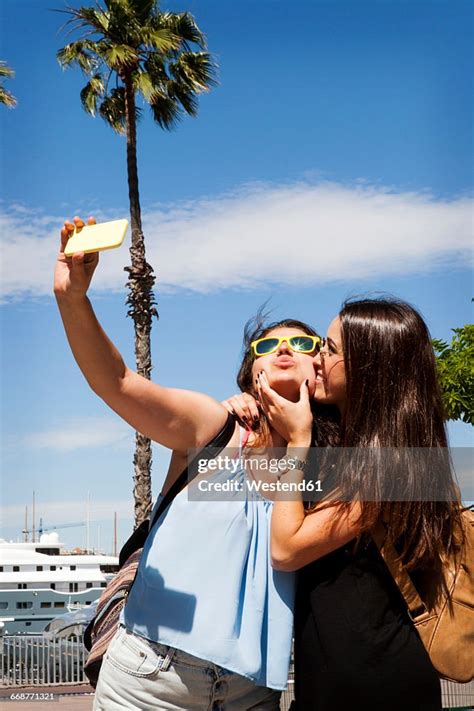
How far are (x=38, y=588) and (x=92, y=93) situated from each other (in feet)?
99.4

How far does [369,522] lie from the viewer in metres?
2.20

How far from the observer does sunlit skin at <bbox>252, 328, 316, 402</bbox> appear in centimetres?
245

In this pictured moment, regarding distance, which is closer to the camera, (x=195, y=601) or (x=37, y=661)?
(x=195, y=601)

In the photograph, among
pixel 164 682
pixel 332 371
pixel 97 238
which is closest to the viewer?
pixel 97 238

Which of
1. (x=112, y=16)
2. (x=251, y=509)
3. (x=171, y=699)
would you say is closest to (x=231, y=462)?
(x=251, y=509)

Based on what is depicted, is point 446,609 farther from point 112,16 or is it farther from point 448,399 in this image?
point 112,16

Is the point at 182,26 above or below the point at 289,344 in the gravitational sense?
above

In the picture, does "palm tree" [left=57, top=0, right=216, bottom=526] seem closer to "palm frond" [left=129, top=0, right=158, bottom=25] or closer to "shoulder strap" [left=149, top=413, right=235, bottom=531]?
"palm frond" [left=129, top=0, right=158, bottom=25]

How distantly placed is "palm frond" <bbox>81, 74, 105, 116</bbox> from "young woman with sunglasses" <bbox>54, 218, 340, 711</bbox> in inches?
642

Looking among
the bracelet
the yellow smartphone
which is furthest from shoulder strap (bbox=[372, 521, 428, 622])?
the yellow smartphone

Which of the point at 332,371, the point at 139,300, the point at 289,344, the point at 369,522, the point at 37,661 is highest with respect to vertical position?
the point at 139,300

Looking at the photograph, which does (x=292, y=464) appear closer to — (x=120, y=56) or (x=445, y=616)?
(x=445, y=616)

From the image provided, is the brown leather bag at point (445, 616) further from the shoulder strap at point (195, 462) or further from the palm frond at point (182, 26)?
the palm frond at point (182, 26)

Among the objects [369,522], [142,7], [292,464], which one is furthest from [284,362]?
[142,7]
